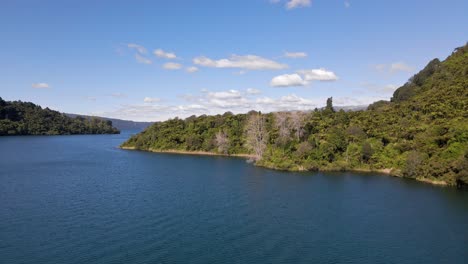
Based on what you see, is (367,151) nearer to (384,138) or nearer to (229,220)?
(384,138)

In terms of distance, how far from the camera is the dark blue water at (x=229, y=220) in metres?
28.4

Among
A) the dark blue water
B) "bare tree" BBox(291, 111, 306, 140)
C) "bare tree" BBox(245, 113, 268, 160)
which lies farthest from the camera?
"bare tree" BBox(291, 111, 306, 140)

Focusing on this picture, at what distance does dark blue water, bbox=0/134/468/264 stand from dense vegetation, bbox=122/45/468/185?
6.37 meters

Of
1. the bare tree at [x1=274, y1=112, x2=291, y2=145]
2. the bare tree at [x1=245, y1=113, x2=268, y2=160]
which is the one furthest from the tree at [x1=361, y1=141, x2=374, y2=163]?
the bare tree at [x1=245, y1=113, x2=268, y2=160]

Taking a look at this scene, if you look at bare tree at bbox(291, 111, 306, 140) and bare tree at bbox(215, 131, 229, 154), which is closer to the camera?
bare tree at bbox(291, 111, 306, 140)

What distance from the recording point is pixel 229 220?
36.9 meters

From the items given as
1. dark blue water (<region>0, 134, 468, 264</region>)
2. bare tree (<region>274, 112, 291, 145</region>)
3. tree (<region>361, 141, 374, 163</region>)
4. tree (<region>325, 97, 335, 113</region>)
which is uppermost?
tree (<region>325, 97, 335, 113</region>)

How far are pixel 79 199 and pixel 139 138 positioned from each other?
259ft

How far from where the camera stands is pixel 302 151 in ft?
237

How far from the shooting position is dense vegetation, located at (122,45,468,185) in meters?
57.3

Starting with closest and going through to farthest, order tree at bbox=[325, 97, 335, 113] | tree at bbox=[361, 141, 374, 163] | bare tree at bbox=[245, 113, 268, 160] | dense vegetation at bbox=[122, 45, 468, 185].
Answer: dense vegetation at bbox=[122, 45, 468, 185] → tree at bbox=[361, 141, 374, 163] → bare tree at bbox=[245, 113, 268, 160] → tree at bbox=[325, 97, 335, 113]

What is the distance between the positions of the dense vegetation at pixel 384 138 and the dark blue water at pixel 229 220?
6.37m

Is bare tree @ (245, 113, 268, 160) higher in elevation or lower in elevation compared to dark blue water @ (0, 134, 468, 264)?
higher

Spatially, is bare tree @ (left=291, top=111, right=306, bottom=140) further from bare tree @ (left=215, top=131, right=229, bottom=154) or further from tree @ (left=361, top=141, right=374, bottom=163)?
bare tree @ (left=215, top=131, right=229, bottom=154)
